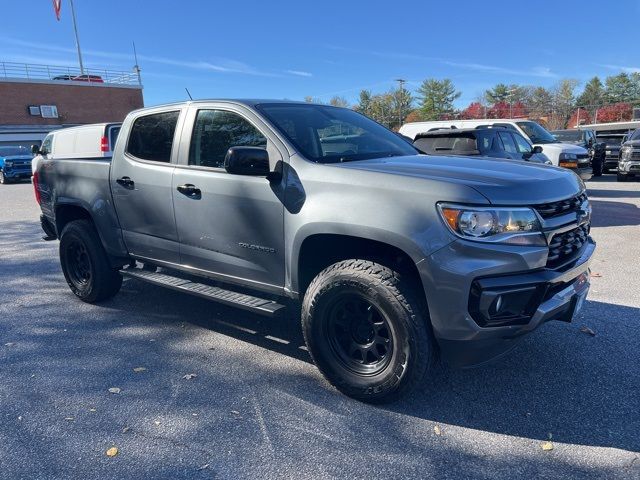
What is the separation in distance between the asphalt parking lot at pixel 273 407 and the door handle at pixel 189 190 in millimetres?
1251

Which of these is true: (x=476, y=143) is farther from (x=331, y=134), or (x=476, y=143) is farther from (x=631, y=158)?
(x=631, y=158)

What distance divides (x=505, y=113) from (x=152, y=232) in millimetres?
65681

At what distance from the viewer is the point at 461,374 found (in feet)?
11.4

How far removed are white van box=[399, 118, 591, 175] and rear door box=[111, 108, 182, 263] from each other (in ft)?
26.8

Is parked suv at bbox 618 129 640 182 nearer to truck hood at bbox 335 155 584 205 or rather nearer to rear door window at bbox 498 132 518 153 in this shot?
rear door window at bbox 498 132 518 153

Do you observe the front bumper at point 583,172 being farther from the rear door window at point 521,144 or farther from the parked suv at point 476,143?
the parked suv at point 476,143

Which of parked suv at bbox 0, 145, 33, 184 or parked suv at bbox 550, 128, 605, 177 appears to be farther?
parked suv at bbox 0, 145, 33, 184

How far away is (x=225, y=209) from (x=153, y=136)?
1.24 m

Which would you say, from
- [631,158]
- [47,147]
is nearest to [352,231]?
[47,147]

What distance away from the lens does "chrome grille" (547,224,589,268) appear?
111 inches

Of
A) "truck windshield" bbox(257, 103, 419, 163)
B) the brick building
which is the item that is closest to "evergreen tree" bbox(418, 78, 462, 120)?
the brick building

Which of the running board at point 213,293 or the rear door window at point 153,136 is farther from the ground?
the rear door window at point 153,136

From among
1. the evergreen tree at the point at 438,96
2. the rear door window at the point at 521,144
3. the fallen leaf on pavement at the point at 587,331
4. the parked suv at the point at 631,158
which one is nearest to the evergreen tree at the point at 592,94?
the evergreen tree at the point at 438,96

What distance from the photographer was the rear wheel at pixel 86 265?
16.0ft
